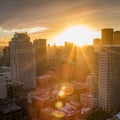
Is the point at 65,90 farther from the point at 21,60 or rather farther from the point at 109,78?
the point at 109,78

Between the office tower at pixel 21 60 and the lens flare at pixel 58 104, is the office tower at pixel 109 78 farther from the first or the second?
the office tower at pixel 21 60

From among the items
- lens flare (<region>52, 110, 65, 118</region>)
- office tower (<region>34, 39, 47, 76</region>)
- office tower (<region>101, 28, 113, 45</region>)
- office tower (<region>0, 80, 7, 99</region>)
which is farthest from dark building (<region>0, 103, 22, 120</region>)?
office tower (<region>34, 39, 47, 76</region>)

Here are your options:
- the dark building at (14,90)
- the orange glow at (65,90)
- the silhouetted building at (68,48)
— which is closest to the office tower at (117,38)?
the orange glow at (65,90)

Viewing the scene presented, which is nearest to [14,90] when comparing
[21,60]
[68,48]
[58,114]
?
[58,114]

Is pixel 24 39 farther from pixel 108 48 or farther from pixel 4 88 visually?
pixel 108 48

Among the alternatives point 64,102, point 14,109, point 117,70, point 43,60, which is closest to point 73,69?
point 43,60

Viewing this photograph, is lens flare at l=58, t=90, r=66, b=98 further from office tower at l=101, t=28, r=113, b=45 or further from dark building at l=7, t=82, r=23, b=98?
office tower at l=101, t=28, r=113, b=45
